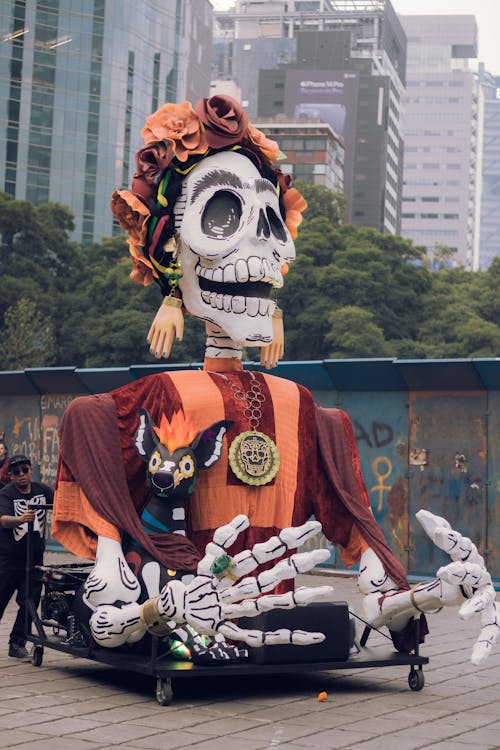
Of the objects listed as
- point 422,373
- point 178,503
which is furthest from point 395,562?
point 422,373

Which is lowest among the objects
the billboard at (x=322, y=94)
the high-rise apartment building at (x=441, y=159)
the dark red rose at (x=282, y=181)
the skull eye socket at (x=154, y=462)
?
the skull eye socket at (x=154, y=462)

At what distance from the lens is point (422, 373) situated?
50.8ft

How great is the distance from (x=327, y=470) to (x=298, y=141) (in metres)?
107

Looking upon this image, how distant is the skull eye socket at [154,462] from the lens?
28.2ft

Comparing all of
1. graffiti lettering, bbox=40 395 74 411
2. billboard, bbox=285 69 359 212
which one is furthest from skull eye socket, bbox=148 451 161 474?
billboard, bbox=285 69 359 212

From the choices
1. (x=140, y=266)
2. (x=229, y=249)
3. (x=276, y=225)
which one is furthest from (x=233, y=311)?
(x=140, y=266)

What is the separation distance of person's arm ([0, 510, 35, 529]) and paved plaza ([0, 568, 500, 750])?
962 millimetres

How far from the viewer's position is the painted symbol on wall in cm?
1602

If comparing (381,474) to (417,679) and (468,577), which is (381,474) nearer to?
(417,679)

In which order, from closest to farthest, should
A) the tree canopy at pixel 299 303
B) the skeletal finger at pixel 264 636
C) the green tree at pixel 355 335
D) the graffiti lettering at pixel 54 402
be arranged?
the skeletal finger at pixel 264 636 < the graffiti lettering at pixel 54 402 < the green tree at pixel 355 335 < the tree canopy at pixel 299 303

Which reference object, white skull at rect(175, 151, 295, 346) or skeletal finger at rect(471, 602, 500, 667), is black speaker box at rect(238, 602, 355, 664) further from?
white skull at rect(175, 151, 295, 346)

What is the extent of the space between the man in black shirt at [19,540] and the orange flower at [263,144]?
9.26ft

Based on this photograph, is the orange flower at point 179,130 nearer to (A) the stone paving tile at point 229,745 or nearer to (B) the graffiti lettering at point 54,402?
(A) the stone paving tile at point 229,745

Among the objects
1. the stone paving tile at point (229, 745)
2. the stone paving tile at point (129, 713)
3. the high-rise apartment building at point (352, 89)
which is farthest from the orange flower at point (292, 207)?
the high-rise apartment building at point (352, 89)
